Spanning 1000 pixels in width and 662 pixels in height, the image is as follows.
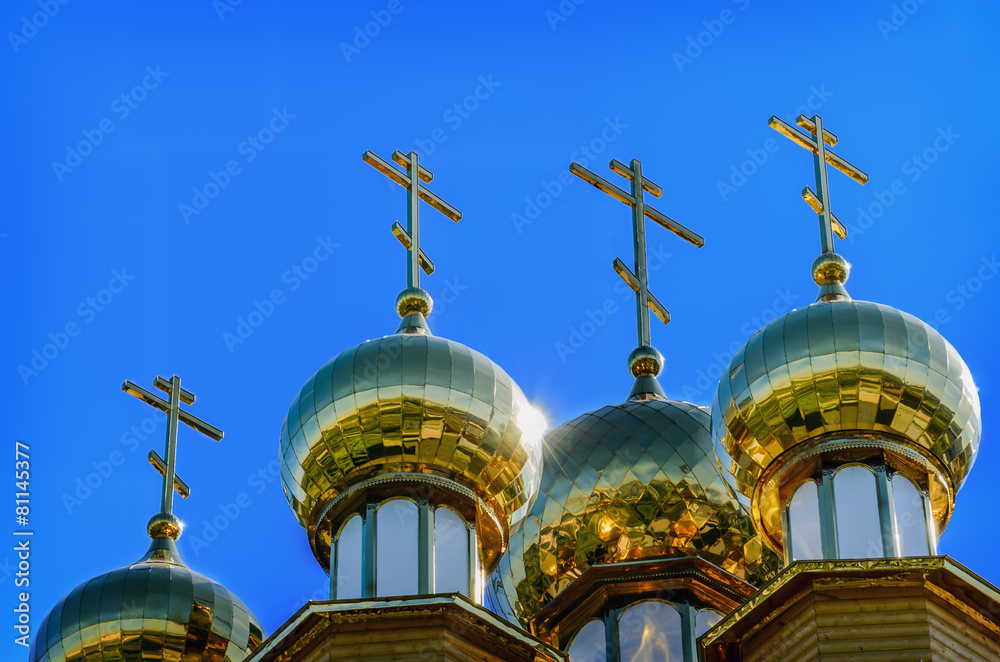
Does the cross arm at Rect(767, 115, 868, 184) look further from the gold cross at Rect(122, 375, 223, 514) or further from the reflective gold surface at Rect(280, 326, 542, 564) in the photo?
the gold cross at Rect(122, 375, 223, 514)

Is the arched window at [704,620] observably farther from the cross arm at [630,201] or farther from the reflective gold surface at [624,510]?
the cross arm at [630,201]

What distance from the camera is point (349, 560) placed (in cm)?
2155

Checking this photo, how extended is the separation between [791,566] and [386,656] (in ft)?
9.63

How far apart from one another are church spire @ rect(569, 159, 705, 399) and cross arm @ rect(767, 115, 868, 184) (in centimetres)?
127

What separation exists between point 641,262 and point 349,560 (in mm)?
4935

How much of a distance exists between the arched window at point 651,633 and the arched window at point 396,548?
2323 millimetres

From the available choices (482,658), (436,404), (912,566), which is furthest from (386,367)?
(912,566)

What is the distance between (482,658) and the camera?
20094mm

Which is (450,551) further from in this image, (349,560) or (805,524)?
(805,524)

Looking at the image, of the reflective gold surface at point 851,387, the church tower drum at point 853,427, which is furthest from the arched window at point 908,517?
the reflective gold surface at point 851,387

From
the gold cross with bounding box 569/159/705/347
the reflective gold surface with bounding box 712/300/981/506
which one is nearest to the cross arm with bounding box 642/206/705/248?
the gold cross with bounding box 569/159/705/347

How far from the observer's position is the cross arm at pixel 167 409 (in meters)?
24.4

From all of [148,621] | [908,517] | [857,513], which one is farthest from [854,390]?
[148,621]

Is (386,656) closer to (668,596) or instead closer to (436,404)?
(436,404)
